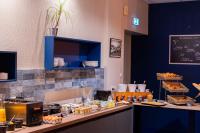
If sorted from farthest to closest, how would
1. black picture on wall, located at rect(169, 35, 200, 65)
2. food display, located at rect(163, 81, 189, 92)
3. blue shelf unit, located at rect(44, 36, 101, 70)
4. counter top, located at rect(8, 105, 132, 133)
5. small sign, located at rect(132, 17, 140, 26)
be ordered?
black picture on wall, located at rect(169, 35, 200, 65)
small sign, located at rect(132, 17, 140, 26)
food display, located at rect(163, 81, 189, 92)
blue shelf unit, located at rect(44, 36, 101, 70)
counter top, located at rect(8, 105, 132, 133)

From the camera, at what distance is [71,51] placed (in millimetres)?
4375

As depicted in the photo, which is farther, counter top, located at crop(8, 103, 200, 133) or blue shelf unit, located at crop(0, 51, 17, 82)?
blue shelf unit, located at crop(0, 51, 17, 82)

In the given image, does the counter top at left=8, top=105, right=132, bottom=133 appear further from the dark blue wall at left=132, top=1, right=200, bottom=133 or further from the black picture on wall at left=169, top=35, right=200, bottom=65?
the black picture on wall at left=169, top=35, right=200, bottom=65

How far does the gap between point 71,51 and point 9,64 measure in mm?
1316

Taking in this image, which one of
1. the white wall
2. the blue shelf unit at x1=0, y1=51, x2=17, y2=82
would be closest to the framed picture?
the white wall

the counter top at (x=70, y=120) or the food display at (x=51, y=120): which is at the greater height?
the food display at (x=51, y=120)

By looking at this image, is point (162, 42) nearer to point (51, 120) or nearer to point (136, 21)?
point (136, 21)

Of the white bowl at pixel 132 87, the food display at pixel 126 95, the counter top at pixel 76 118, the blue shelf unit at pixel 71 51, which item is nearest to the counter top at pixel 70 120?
the counter top at pixel 76 118

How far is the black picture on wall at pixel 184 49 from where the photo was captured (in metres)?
6.36

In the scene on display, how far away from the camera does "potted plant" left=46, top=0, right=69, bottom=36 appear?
379 cm

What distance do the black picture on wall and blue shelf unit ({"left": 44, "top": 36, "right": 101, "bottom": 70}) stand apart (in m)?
2.41

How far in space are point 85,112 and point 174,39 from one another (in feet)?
11.9

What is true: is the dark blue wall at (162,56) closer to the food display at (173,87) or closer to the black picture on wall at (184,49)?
the black picture on wall at (184,49)

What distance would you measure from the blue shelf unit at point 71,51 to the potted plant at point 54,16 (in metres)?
0.11
